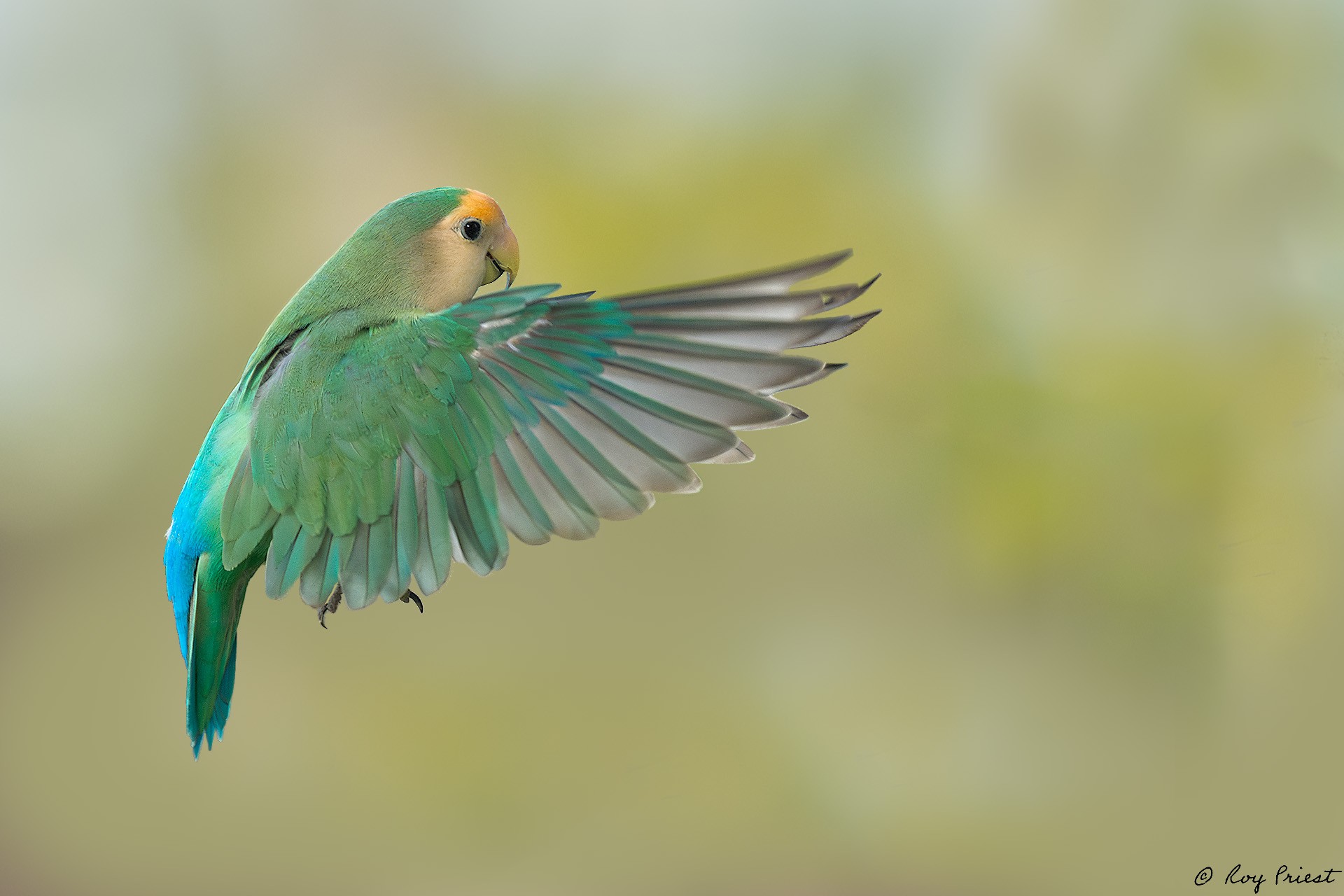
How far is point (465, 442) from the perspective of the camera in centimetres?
65

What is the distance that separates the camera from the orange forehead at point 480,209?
0.78 meters

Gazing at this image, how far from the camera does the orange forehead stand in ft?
2.56

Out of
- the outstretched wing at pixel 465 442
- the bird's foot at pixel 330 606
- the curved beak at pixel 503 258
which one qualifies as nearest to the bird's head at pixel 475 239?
the curved beak at pixel 503 258

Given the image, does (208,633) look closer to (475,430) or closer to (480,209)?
(475,430)

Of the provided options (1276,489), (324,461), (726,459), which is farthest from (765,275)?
(1276,489)

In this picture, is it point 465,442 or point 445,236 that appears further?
point 445,236

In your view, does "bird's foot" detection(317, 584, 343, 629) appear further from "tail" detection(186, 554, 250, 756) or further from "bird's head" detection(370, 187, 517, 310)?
"bird's head" detection(370, 187, 517, 310)

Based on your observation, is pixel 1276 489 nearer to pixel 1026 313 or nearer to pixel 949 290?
pixel 1026 313

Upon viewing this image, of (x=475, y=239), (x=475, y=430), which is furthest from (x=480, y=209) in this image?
(x=475, y=430)

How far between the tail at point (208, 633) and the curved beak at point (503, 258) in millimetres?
281

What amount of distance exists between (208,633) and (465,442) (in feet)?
0.75

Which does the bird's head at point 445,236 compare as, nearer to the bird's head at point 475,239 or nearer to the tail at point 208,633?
the bird's head at point 475,239

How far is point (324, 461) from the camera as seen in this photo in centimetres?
65

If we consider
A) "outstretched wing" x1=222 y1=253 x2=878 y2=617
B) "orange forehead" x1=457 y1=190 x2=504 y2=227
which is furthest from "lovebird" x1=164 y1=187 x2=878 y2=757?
"orange forehead" x1=457 y1=190 x2=504 y2=227
